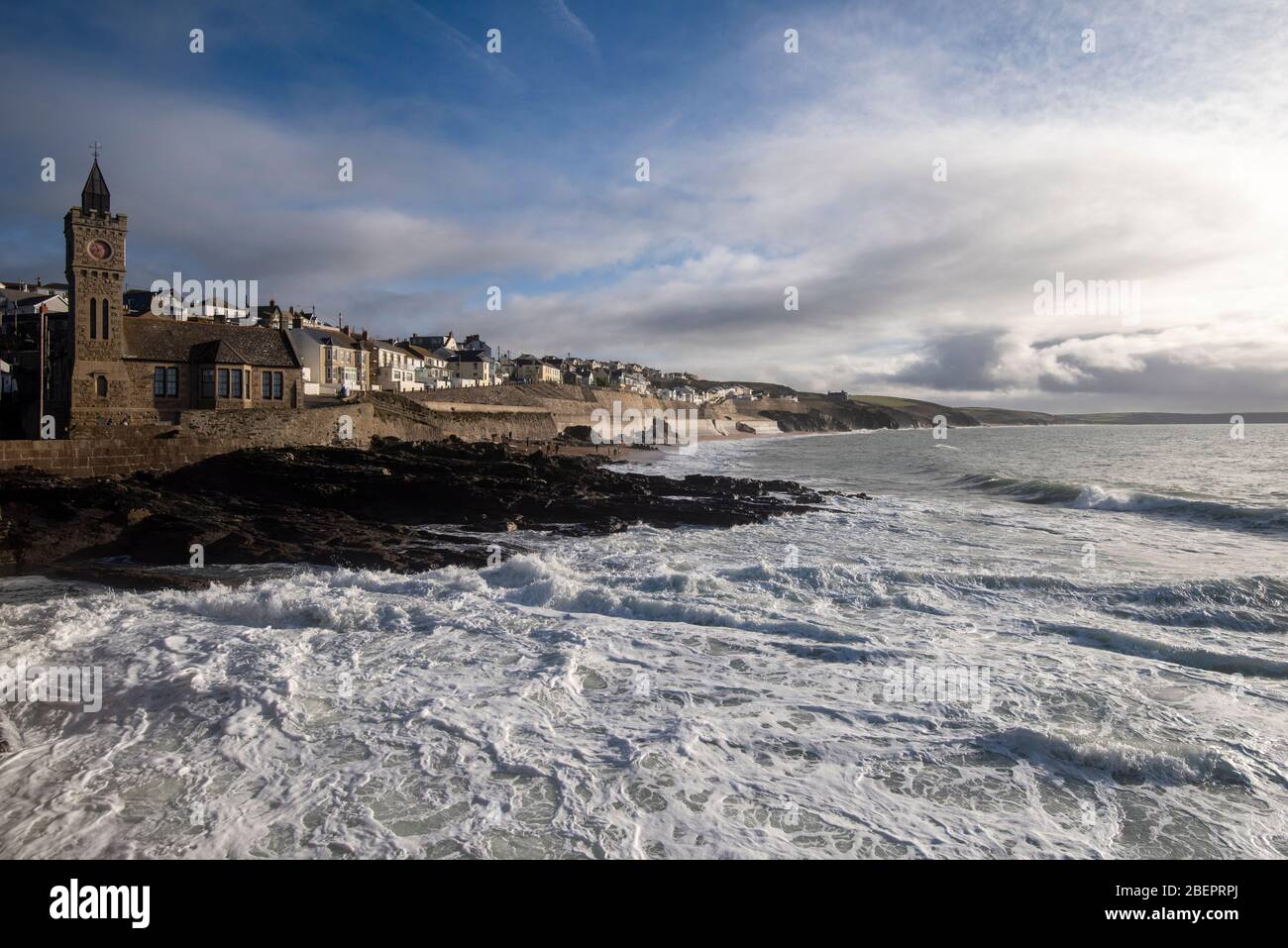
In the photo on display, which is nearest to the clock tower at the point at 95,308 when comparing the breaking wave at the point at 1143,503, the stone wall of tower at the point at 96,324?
the stone wall of tower at the point at 96,324

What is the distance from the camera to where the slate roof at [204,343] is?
92.8 feet

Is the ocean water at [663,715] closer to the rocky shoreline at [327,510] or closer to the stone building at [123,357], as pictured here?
the rocky shoreline at [327,510]

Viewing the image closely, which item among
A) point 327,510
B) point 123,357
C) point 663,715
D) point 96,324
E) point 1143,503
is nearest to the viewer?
point 663,715

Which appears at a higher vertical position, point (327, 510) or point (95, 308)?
point (95, 308)

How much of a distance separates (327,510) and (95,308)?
15.9 metres

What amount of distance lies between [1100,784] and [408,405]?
43.7 meters

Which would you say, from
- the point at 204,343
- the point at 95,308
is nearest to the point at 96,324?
the point at 95,308

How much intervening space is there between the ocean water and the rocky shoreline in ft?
5.65

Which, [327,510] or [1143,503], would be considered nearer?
[327,510]

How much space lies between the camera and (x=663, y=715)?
656cm

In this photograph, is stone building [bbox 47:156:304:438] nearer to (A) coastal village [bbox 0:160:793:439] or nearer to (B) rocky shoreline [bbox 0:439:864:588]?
(A) coastal village [bbox 0:160:793:439]

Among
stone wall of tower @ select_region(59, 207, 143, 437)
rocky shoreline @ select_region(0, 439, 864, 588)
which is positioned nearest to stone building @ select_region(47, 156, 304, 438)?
stone wall of tower @ select_region(59, 207, 143, 437)

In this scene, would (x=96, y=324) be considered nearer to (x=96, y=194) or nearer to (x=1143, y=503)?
(x=96, y=194)
